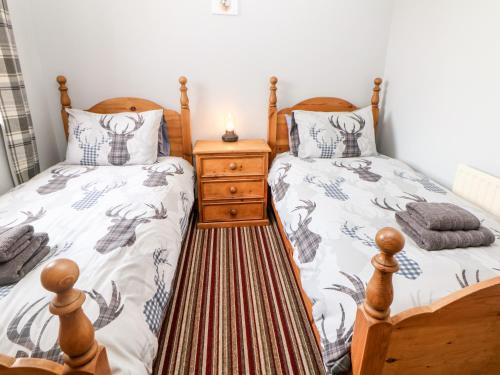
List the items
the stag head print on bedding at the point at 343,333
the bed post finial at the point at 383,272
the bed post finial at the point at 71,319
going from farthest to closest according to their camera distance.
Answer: the stag head print on bedding at the point at 343,333, the bed post finial at the point at 383,272, the bed post finial at the point at 71,319

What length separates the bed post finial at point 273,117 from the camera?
2295 millimetres

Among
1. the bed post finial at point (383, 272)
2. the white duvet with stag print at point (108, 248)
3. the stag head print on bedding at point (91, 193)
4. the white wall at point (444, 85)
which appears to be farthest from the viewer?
the white wall at point (444, 85)

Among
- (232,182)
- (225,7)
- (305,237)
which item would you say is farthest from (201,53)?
(305,237)

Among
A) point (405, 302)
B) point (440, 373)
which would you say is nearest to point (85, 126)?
point (405, 302)

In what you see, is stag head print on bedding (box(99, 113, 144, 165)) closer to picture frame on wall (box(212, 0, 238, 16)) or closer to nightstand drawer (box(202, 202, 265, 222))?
nightstand drawer (box(202, 202, 265, 222))

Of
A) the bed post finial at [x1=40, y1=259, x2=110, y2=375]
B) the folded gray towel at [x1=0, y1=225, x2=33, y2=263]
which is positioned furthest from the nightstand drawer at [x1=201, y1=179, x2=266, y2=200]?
the bed post finial at [x1=40, y1=259, x2=110, y2=375]

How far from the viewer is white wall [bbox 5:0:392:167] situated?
2092 millimetres

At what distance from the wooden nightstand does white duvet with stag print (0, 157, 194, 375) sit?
9.8 inches

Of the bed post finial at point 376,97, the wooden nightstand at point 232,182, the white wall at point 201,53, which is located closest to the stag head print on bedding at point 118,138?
the white wall at point 201,53

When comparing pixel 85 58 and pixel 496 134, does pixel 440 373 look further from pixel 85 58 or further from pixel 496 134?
pixel 85 58

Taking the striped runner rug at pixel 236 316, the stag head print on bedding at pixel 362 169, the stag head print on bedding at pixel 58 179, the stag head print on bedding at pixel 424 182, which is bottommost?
the striped runner rug at pixel 236 316

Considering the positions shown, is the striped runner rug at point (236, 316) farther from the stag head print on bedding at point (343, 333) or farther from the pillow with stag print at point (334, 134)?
the pillow with stag print at point (334, 134)

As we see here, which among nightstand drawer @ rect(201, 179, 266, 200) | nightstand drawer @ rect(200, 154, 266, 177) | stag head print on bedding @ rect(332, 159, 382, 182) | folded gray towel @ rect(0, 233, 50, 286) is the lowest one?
nightstand drawer @ rect(201, 179, 266, 200)

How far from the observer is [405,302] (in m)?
0.86
